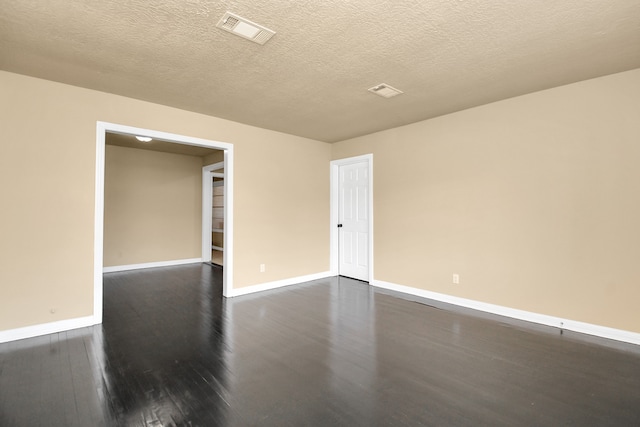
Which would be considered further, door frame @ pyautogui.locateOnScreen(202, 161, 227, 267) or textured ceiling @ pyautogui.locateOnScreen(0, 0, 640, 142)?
door frame @ pyautogui.locateOnScreen(202, 161, 227, 267)

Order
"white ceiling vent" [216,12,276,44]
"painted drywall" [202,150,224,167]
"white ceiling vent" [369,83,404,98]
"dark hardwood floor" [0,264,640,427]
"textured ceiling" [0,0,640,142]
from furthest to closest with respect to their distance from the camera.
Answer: "painted drywall" [202,150,224,167] < "white ceiling vent" [369,83,404,98] < "white ceiling vent" [216,12,276,44] < "textured ceiling" [0,0,640,142] < "dark hardwood floor" [0,264,640,427]

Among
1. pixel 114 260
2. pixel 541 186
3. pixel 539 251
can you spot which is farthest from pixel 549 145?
pixel 114 260

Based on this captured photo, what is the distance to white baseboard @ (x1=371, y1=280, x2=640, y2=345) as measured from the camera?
288 cm

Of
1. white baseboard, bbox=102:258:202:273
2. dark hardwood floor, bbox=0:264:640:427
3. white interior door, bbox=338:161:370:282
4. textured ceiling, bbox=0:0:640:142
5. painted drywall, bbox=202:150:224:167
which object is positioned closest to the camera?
dark hardwood floor, bbox=0:264:640:427

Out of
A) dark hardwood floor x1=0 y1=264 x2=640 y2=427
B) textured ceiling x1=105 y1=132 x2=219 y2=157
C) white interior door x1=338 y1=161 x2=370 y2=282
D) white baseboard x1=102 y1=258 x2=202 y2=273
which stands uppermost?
textured ceiling x1=105 y1=132 x2=219 y2=157

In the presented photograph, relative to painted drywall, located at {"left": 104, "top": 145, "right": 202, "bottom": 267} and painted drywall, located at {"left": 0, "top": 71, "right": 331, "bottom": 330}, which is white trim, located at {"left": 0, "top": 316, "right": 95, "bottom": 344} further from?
painted drywall, located at {"left": 104, "top": 145, "right": 202, "bottom": 267}

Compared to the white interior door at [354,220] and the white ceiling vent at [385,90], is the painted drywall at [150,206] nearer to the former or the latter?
the white interior door at [354,220]

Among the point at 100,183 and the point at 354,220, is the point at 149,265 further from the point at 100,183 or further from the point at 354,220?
the point at 354,220

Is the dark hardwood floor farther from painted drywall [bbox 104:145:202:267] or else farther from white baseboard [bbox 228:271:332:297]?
painted drywall [bbox 104:145:202:267]

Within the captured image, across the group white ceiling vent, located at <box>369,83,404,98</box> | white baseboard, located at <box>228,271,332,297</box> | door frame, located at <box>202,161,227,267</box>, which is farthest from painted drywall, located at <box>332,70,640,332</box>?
door frame, located at <box>202,161,227,267</box>

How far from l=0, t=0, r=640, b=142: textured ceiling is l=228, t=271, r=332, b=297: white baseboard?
8.70 feet

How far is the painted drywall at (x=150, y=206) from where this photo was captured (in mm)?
6164

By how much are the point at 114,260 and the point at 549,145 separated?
24.5ft

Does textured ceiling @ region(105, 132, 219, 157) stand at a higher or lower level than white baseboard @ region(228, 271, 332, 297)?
higher
